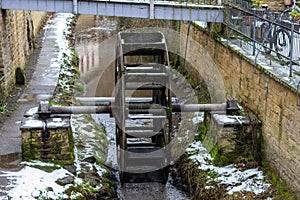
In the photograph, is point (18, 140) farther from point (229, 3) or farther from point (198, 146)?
point (229, 3)

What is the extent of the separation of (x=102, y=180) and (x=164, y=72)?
2430 millimetres

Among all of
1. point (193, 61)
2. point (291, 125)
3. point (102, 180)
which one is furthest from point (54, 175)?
point (193, 61)

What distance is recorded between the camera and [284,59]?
9.73 metres

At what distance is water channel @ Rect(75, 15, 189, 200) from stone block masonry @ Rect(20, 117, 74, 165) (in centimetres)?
127

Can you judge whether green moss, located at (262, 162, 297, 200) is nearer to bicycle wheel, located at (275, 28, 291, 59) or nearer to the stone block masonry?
bicycle wheel, located at (275, 28, 291, 59)

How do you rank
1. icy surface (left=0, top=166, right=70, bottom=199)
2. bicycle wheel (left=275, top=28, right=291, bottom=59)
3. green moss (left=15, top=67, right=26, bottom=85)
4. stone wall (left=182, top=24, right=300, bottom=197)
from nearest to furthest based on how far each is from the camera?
icy surface (left=0, top=166, right=70, bottom=199) → stone wall (left=182, top=24, right=300, bottom=197) → bicycle wheel (left=275, top=28, right=291, bottom=59) → green moss (left=15, top=67, right=26, bottom=85)

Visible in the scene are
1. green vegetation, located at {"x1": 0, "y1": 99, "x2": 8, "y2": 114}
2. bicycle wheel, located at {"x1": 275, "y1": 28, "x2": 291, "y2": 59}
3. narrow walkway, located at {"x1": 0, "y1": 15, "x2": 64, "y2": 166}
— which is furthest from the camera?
green vegetation, located at {"x1": 0, "y1": 99, "x2": 8, "y2": 114}

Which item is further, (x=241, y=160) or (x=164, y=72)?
A: (x=164, y=72)

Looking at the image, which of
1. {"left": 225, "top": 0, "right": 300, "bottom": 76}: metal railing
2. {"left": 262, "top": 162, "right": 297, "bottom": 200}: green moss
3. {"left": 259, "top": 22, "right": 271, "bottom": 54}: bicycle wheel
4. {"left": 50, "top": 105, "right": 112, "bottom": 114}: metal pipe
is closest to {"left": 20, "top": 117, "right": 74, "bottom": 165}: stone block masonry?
{"left": 50, "top": 105, "right": 112, "bottom": 114}: metal pipe

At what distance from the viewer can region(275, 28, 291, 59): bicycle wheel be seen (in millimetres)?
9380

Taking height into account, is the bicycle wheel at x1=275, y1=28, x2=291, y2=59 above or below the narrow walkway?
above

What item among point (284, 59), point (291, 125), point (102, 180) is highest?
point (284, 59)

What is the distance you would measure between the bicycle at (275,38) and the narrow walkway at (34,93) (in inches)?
186

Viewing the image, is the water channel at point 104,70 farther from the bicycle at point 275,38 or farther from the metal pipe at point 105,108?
the bicycle at point 275,38
